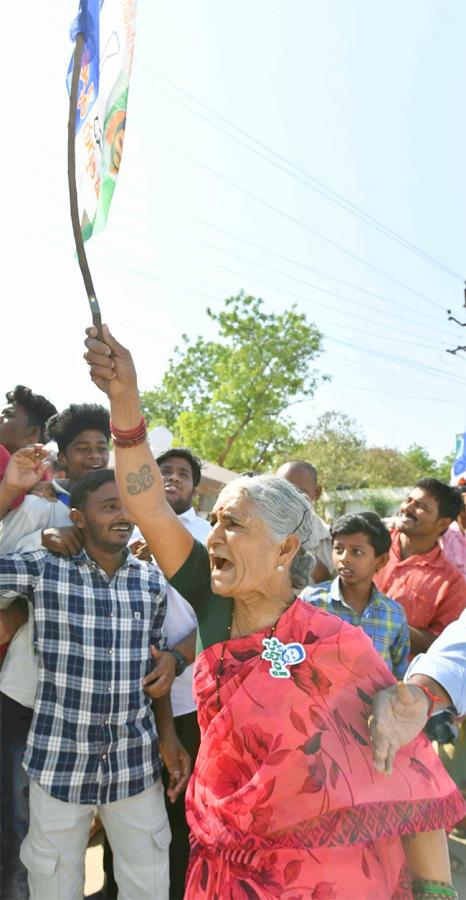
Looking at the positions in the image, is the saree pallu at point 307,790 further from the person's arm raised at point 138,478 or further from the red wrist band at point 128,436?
the red wrist band at point 128,436

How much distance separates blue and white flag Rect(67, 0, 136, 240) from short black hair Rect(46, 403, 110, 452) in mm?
1731

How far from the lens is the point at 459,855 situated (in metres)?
3.95

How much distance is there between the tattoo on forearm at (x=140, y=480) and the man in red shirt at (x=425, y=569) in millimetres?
2347

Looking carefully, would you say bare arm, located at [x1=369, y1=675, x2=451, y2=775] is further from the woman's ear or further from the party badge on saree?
the woman's ear

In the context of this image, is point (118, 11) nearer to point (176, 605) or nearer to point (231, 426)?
point (176, 605)

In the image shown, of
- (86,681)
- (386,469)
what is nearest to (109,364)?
(86,681)

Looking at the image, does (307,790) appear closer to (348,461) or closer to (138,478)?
(138,478)

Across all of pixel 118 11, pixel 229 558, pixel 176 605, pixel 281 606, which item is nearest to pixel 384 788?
pixel 281 606

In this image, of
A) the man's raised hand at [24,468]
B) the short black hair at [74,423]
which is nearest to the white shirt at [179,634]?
the man's raised hand at [24,468]

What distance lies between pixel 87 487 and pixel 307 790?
4.84 feet

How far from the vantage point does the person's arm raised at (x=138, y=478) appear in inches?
73.2

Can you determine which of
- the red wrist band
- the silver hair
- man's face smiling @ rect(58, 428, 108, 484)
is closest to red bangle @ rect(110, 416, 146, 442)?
the red wrist band

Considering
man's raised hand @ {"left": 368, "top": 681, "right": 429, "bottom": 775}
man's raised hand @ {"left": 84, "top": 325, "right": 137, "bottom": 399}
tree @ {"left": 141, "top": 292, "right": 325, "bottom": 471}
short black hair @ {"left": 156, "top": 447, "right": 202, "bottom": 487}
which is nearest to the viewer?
man's raised hand @ {"left": 368, "top": 681, "right": 429, "bottom": 775}

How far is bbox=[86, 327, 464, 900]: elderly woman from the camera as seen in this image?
1617 mm
